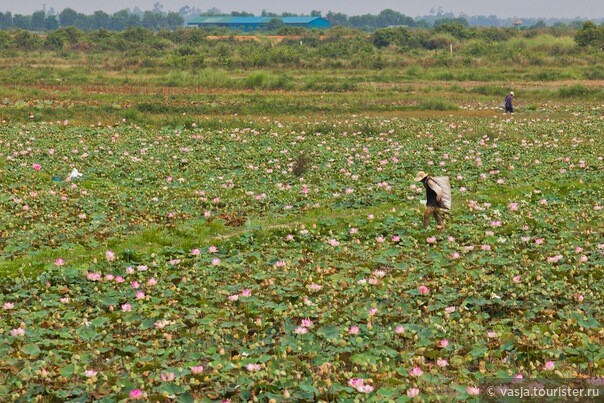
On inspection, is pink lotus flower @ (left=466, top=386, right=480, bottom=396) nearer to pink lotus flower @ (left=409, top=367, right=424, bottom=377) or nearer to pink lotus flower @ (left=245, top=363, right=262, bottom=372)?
pink lotus flower @ (left=409, top=367, right=424, bottom=377)

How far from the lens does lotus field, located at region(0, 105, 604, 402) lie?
6879mm

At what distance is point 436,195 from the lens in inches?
433

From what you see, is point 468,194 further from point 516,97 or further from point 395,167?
point 516,97

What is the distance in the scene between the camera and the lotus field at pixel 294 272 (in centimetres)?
688

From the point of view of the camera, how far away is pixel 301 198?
13391mm

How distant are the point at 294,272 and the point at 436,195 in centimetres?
258

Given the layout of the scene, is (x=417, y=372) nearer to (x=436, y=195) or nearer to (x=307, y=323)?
(x=307, y=323)

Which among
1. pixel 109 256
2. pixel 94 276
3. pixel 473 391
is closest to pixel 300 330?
pixel 473 391

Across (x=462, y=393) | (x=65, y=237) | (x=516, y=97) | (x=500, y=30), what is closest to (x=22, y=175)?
(x=65, y=237)

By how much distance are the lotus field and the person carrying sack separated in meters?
0.26

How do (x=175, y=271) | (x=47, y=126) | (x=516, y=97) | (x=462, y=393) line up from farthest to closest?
(x=516, y=97)
(x=47, y=126)
(x=175, y=271)
(x=462, y=393)

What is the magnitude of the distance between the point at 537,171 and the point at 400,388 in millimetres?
9580

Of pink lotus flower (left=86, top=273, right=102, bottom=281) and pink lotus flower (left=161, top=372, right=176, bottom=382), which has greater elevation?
pink lotus flower (left=86, top=273, right=102, bottom=281)

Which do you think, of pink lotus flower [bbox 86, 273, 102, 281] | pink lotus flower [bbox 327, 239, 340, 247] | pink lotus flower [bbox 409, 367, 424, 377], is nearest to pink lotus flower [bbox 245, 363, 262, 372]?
pink lotus flower [bbox 409, 367, 424, 377]
